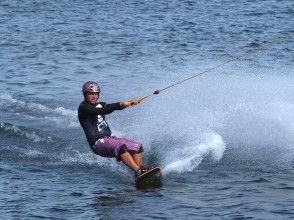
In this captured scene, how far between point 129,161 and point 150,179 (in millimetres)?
551

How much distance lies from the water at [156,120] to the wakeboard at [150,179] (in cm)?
26

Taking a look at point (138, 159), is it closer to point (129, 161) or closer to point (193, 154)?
point (129, 161)

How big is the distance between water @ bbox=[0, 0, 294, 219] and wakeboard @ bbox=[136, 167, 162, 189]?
0.85 ft

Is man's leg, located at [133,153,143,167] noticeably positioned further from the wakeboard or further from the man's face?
the man's face

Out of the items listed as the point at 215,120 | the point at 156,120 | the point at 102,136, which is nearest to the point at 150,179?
the point at 102,136

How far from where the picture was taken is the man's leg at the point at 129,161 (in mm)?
13609

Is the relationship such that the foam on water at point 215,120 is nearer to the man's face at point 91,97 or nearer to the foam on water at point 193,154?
the foam on water at point 193,154

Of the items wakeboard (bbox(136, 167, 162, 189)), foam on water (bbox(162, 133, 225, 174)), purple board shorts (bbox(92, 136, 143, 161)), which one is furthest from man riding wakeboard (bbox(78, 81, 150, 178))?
foam on water (bbox(162, 133, 225, 174))

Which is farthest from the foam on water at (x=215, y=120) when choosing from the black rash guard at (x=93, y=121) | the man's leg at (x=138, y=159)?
the black rash guard at (x=93, y=121)

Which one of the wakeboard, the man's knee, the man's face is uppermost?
the man's face

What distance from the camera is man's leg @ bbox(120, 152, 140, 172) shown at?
13609 mm

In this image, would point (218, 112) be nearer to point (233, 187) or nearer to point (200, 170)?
point (200, 170)

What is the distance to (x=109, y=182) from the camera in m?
14.0

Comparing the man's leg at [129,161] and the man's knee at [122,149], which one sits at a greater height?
the man's knee at [122,149]
